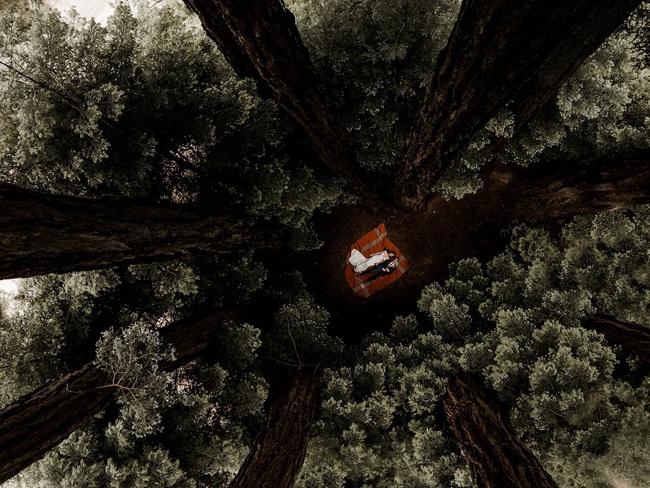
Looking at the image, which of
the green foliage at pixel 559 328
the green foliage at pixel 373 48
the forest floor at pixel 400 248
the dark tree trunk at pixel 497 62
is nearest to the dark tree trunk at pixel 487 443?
the green foliage at pixel 559 328

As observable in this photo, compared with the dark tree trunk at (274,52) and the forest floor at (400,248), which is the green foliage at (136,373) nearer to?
the dark tree trunk at (274,52)

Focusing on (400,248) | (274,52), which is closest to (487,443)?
(400,248)

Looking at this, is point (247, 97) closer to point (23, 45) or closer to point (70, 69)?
point (70, 69)

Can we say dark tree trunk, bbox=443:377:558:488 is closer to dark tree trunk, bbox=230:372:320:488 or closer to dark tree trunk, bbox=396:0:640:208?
dark tree trunk, bbox=230:372:320:488

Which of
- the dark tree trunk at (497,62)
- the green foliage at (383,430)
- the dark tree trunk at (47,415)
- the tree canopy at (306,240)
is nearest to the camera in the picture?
the dark tree trunk at (497,62)

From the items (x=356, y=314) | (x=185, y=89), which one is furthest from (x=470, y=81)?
(x=356, y=314)

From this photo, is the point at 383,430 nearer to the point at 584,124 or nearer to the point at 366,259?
the point at 366,259

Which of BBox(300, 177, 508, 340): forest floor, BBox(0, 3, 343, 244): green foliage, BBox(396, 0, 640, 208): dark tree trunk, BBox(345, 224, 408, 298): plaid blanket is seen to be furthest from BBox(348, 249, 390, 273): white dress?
BBox(0, 3, 343, 244): green foliage
